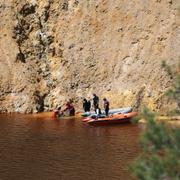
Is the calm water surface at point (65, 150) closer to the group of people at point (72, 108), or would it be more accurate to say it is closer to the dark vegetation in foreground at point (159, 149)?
the group of people at point (72, 108)

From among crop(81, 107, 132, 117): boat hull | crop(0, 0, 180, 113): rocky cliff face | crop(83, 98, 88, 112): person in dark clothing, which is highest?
crop(0, 0, 180, 113): rocky cliff face

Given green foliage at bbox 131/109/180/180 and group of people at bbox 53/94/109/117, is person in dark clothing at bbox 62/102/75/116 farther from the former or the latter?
green foliage at bbox 131/109/180/180

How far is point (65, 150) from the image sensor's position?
29.1 meters

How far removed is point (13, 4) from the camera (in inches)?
2009

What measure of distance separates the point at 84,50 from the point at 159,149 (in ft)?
120

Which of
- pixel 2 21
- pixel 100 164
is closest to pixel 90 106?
pixel 2 21

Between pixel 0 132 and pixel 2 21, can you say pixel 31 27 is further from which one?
pixel 0 132

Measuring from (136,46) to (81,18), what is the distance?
645 centimetres

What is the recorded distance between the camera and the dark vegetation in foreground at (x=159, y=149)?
9883mm

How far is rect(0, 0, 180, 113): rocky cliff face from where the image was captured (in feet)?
140

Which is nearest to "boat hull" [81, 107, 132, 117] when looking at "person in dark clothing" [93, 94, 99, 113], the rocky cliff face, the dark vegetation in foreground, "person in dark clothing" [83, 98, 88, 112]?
"person in dark clothing" [93, 94, 99, 113]

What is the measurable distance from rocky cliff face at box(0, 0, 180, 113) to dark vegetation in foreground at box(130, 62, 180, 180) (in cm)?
2999

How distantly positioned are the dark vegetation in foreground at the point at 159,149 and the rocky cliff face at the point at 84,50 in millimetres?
29986

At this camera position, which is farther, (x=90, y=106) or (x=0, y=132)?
(x=90, y=106)
